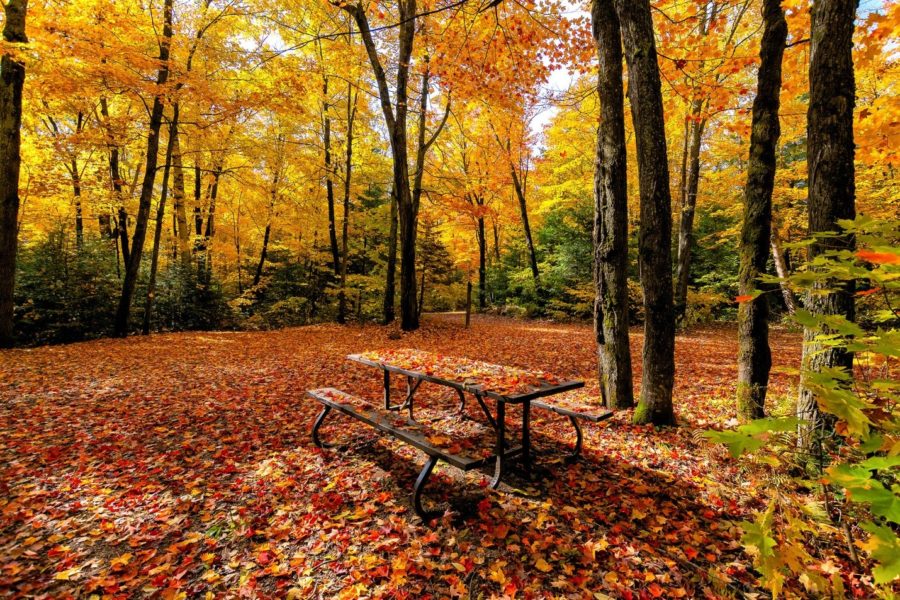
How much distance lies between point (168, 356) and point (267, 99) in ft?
21.9

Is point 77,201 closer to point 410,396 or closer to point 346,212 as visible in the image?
point 346,212

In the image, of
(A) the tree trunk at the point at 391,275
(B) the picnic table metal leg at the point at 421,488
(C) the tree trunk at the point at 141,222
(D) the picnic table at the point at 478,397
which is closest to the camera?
(B) the picnic table metal leg at the point at 421,488

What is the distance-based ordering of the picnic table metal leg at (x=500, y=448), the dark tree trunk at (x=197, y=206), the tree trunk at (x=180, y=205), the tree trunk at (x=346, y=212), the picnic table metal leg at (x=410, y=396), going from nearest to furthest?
the picnic table metal leg at (x=500, y=448) < the picnic table metal leg at (x=410, y=396) < the tree trunk at (x=180, y=205) < the tree trunk at (x=346, y=212) < the dark tree trunk at (x=197, y=206)

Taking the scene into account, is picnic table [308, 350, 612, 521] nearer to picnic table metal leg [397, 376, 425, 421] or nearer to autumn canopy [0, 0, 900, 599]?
autumn canopy [0, 0, 900, 599]

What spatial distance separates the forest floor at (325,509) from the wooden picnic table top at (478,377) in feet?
2.65

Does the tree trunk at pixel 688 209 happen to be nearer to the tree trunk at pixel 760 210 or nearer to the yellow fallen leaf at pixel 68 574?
the tree trunk at pixel 760 210

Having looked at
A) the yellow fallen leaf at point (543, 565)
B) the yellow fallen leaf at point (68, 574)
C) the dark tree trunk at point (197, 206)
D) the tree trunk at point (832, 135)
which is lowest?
the yellow fallen leaf at point (68, 574)

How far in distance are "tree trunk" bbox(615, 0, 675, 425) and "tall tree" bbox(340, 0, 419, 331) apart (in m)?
8.06

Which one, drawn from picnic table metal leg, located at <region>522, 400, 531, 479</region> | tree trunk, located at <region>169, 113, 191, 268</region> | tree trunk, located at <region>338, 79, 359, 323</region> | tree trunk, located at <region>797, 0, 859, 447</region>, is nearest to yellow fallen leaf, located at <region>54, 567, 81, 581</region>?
picnic table metal leg, located at <region>522, 400, 531, 479</region>

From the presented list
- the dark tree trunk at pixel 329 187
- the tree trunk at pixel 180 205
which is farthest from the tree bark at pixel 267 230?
the tree trunk at pixel 180 205

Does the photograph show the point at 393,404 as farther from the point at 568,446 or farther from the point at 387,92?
the point at 387,92

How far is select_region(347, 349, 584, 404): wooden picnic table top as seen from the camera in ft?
11.3

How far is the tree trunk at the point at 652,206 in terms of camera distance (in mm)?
4270

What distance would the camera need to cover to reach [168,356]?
8438mm
